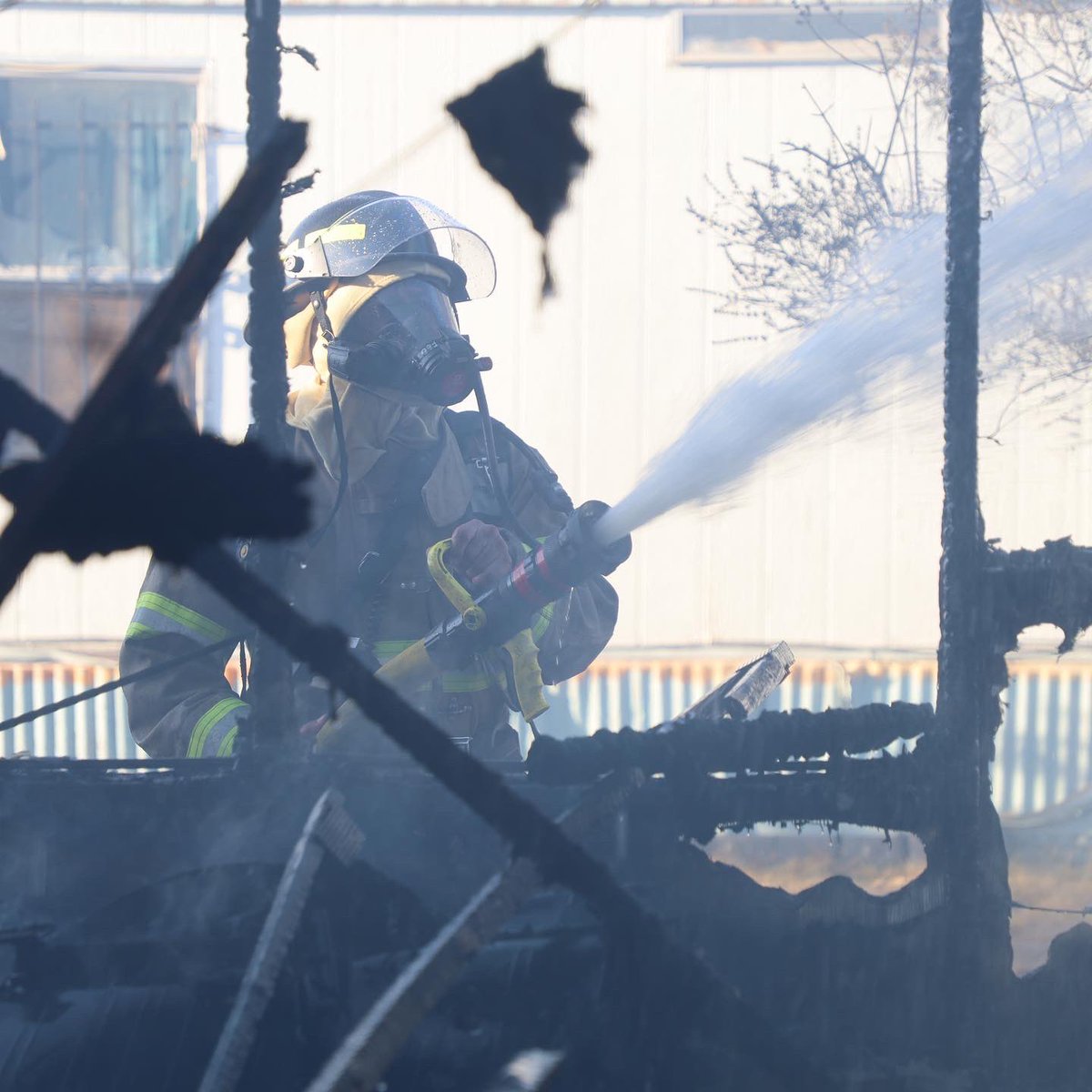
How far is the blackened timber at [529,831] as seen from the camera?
4.87ft

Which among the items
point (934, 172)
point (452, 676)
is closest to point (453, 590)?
point (452, 676)

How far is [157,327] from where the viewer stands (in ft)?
3.92

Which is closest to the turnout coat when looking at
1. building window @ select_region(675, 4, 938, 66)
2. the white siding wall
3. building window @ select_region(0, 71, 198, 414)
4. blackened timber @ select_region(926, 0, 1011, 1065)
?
blackened timber @ select_region(926, 0, 1011, 1065)

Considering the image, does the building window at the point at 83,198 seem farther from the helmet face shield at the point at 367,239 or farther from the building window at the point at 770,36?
the helmet face shield at the point at 367,239

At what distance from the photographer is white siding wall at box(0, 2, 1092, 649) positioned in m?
8.14

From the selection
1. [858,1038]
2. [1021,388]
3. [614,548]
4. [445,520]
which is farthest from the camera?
[1021,388]

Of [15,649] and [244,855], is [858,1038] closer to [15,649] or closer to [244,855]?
[244,855]

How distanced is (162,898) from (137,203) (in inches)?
305

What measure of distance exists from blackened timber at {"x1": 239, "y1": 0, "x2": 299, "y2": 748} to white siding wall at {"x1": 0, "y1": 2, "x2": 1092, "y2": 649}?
5957 millimetres

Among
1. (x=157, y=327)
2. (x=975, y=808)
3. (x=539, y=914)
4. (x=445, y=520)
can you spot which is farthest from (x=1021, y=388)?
(x=157, y=327)

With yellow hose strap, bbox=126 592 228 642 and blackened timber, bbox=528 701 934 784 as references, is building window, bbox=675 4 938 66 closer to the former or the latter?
yellow hose strap, bbox=126 592 228 642

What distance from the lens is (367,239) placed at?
138 inches

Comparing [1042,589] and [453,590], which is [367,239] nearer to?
[453,590]

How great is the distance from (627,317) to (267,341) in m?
6.39
